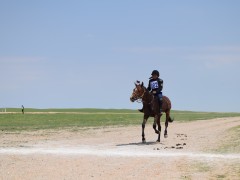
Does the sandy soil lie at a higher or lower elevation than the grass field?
lower

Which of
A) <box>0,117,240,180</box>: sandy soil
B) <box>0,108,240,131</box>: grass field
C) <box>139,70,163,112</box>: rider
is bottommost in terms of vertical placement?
<box>0,117,240,180</box>: sandy soil

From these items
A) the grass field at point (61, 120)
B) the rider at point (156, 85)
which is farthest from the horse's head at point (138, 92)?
the grass field at point (61, 120)

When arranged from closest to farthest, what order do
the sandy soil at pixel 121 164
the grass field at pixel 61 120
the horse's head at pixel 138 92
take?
the sandy soil at pixel 121 164 < the horse's head at pixel 138 92 < the grass field at pixel 61 120

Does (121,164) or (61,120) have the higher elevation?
(61,120)

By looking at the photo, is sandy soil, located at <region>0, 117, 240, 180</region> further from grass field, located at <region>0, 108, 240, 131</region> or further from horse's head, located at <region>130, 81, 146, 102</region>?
grass field, located at <region>0, 108, 240, 131</region>

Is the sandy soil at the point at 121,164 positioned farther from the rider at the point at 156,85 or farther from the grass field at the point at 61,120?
the grass field at the point at 61,120

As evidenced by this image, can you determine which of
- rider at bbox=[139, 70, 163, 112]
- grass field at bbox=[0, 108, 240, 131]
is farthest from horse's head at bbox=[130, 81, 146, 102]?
grass field at bbox=[0, 108, 240, 131]

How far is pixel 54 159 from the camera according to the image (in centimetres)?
1698

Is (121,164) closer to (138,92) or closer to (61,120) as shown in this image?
(138,92)

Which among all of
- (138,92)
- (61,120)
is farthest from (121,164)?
(61,120)

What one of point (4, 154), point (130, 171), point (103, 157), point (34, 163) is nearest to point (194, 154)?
point (103, 157)

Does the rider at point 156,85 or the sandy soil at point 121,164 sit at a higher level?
the rider at point 156,85

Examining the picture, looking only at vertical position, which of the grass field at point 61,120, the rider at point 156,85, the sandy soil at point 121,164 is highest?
the rider at point 156,85

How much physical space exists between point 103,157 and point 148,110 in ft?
22.1
